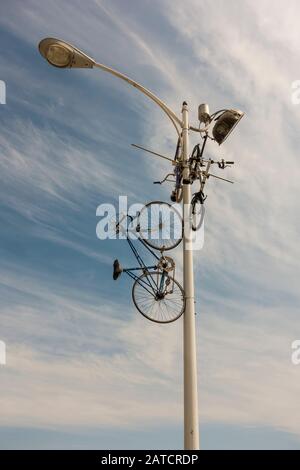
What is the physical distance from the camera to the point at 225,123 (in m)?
9.62

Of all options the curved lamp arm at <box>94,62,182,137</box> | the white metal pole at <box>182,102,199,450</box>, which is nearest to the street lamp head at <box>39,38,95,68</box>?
the curved lamp arm at <box>94,62,182,137</box>

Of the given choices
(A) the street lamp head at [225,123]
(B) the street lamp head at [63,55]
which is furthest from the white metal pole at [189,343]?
(B) the street lamp head at [63,55]

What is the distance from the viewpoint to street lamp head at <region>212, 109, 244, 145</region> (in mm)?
9406

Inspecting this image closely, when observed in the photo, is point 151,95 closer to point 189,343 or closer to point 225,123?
point 225,123

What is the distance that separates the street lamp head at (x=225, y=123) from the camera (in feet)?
30.9

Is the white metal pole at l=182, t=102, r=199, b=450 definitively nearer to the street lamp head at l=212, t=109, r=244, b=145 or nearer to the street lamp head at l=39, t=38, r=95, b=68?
the street lamp head at l=212, t=109, r=244, b=145

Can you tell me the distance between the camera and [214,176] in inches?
394

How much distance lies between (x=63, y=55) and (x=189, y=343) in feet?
22.8

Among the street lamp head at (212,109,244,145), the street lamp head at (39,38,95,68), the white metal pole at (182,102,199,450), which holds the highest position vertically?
the street lamp head at (39,38,95,68)

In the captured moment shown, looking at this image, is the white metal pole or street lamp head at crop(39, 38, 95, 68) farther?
street lamp head at crop(39, 38, 95, 68)

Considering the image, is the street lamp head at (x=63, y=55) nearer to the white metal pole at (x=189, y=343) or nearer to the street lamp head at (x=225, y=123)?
the street lamp head at (x=225, y=123)

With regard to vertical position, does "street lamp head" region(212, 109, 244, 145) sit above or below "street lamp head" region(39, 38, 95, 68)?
below

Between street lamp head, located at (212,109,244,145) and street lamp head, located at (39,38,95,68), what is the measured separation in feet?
10.9
